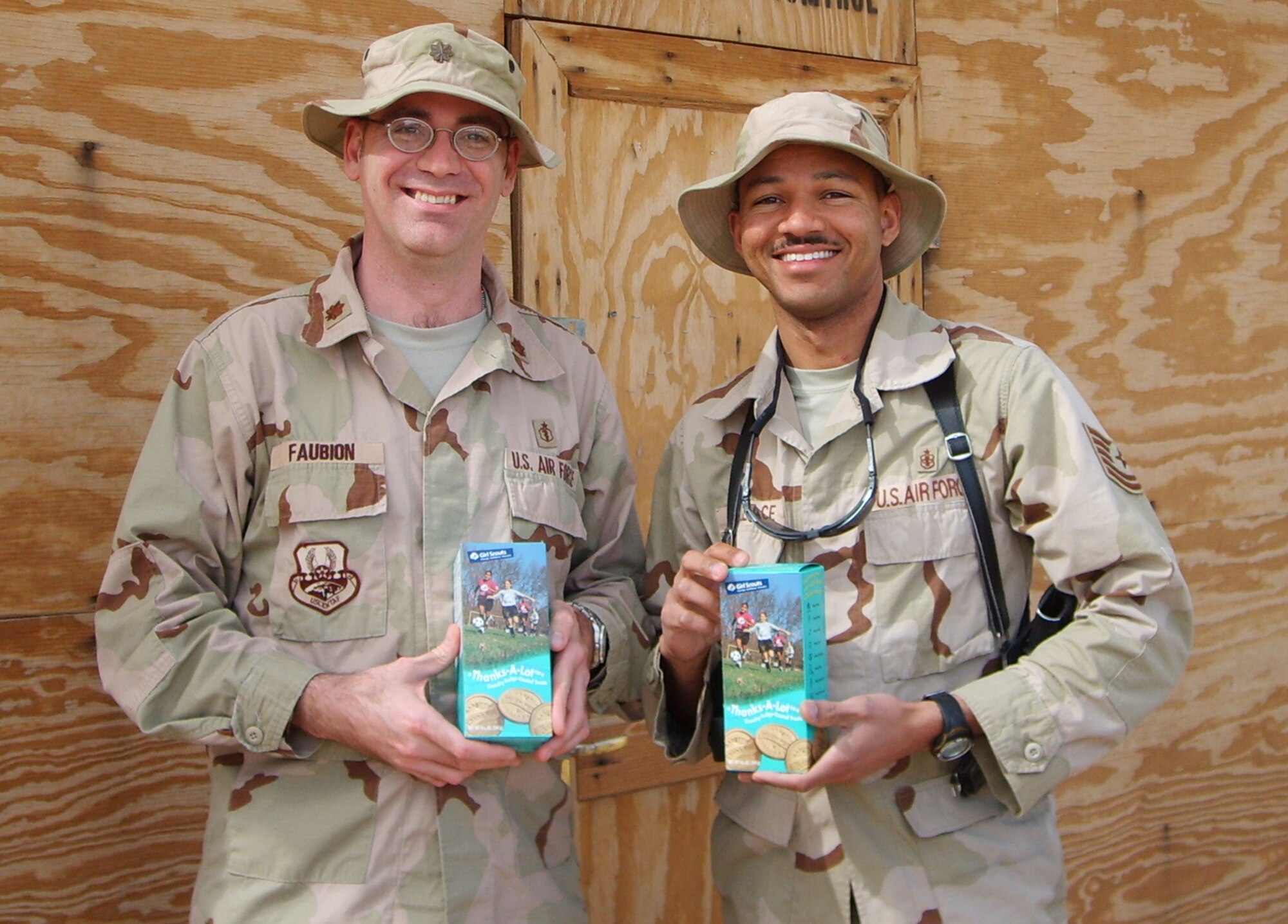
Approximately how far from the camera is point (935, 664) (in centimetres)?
217

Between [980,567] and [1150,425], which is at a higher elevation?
[1150,425]

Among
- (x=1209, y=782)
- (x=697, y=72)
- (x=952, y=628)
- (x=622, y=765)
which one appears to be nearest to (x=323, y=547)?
(x=952, y=628)

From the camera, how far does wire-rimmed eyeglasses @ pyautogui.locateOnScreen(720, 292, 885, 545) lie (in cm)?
220

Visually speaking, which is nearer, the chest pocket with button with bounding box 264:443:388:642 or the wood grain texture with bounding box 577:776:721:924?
the chest pocket with button with bounding box 264:443:388:642

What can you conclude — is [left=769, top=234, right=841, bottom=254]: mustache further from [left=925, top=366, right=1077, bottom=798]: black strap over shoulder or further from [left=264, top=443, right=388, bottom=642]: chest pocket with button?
[left=264, top=443, right=388, bottom=642]: chest pocket with button

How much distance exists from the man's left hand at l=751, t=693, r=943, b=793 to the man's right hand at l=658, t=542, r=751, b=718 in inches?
10.8

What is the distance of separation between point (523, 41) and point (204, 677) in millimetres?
1823

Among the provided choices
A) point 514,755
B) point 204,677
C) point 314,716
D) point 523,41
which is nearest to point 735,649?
point 514,755

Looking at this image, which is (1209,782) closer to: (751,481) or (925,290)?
(925,290)

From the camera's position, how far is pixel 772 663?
1969 mm

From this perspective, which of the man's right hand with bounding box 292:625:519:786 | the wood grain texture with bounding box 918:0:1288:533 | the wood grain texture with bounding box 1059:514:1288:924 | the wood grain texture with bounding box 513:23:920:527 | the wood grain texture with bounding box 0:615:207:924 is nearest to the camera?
the man's right hand with bounding box 292:625:519:786

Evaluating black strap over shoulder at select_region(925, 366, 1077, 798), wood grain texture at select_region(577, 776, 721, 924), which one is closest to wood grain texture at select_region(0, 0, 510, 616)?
wood grain texture at select_region(577, 776, 721, 924)

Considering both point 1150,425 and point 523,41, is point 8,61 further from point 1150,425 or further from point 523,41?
point 1150,425

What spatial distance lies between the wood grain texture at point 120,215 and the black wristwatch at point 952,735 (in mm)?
1751
